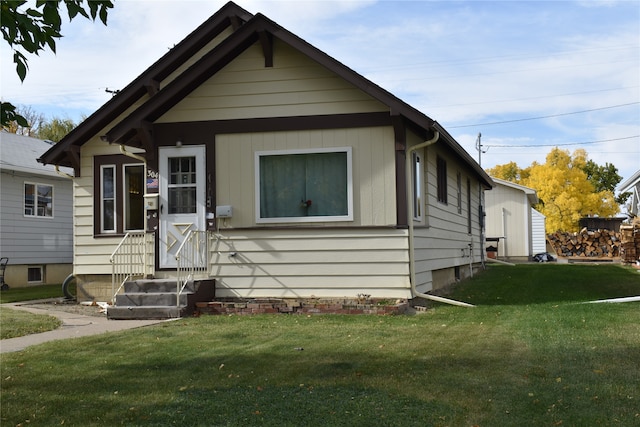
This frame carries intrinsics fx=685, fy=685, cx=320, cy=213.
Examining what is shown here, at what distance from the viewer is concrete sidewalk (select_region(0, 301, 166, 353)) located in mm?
8913

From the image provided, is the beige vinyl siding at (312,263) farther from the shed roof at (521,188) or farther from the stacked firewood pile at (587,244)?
the stacked firewood pile at (587,244)

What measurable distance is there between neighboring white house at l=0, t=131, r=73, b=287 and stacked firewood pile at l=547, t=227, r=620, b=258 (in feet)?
87.0

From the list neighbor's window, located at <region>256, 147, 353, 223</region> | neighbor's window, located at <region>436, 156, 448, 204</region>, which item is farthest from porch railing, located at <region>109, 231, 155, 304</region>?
neighbor's window, located at <region>436, 156, 448, 204</region>

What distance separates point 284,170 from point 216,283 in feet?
7.50

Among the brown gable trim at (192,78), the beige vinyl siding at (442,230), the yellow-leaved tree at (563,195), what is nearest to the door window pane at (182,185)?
the brown gable trim at (192,78)

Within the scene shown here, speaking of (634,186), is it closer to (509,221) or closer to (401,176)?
(509,221)

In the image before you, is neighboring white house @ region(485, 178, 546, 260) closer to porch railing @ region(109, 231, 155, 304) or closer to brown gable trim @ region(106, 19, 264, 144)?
porch railing @ region(109, 231, 155, 304)

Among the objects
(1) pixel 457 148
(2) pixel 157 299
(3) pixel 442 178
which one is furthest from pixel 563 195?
(2) pixel 157 299

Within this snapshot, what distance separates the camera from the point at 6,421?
536cm

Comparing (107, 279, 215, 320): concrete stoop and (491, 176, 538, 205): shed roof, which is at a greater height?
(491, 176, 538, 205): shed roof

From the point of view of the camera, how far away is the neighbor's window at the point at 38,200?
21.3 metres

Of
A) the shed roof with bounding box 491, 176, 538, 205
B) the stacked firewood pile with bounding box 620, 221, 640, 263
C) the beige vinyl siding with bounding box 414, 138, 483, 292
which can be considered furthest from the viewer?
the shed roof with bounding box 491, 176, 538, 205

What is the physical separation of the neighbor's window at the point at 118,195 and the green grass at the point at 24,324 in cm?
268

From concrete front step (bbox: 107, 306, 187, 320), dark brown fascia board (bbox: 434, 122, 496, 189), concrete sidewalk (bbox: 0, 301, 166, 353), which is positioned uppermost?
dark brown fascia board (bbox: 434, 122, 496, 189)
